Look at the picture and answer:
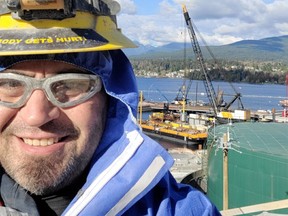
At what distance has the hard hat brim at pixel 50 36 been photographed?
3.94 feet

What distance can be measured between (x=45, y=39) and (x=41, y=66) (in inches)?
4.1

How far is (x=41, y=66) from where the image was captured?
50.4 inches

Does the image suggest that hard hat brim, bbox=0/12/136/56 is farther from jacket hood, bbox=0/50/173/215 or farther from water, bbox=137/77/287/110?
water, bbox=137/77/287/110

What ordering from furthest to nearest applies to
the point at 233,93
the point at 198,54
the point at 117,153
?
the point at 233,93 → the point at 198,54 → the point at 117,153

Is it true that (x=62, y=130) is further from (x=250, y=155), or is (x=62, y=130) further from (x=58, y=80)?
(x=250, y=155)

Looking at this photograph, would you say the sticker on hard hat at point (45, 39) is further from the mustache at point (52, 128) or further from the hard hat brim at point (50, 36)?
the mustache at point (52, 128)

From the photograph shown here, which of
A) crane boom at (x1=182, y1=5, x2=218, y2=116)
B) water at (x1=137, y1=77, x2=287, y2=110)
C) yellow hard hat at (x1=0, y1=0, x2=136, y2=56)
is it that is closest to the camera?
yellow hard hat at (x1=0, y1=0, x2=136, y2=56)

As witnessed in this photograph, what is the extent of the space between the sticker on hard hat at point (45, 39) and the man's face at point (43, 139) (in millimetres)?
83

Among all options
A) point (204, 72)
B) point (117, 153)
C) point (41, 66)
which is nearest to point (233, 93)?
point (204, 72)

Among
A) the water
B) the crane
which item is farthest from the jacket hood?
the water

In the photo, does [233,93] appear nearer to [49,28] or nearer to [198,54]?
[198,54]

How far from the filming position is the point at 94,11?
1.33m

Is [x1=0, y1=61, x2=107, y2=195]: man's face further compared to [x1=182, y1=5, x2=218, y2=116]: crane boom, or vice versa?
[x1=182, y1=5, x2=218, y2=116]: crane boom

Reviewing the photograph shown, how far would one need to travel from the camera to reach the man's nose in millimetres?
1200
